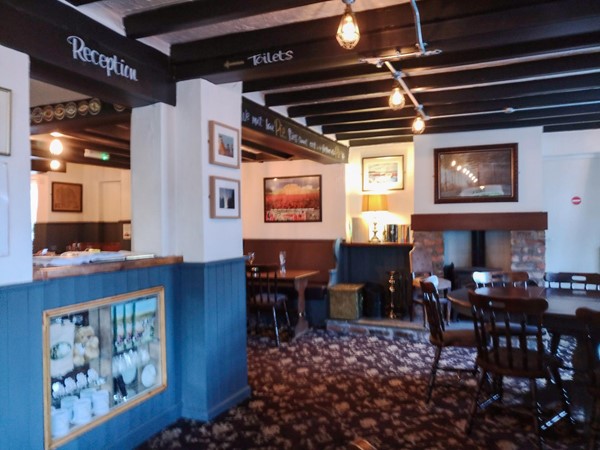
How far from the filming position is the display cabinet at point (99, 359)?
8.06ft

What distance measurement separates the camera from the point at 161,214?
10.7 feet

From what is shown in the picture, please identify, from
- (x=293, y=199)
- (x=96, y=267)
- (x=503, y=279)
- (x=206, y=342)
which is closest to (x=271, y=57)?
(x=96, y=267)

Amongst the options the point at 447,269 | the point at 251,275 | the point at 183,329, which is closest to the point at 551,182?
the point at 447,269

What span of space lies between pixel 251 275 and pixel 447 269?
2768 mm

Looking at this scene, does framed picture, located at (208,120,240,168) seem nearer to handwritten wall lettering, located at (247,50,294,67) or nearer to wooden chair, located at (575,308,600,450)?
handwritten wall lettering, located at (247,50,294,67)

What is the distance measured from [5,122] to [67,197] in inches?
279

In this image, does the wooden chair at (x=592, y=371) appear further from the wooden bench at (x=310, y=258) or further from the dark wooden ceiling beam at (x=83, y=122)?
the wooden bench at (x=310, y=258)

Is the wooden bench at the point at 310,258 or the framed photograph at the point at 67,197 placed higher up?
the framed photograph at the point at 67,197

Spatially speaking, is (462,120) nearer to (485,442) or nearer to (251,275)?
(251,275)

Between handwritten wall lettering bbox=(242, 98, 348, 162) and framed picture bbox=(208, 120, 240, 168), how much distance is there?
549 mm

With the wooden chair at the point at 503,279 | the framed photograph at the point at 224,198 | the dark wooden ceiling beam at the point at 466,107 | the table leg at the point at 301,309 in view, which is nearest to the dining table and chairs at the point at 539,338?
the wooden chair at the point at 503,279

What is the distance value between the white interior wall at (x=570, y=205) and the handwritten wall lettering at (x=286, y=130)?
288cm

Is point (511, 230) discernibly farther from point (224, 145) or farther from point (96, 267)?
point (96, 267)

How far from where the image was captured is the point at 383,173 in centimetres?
672
